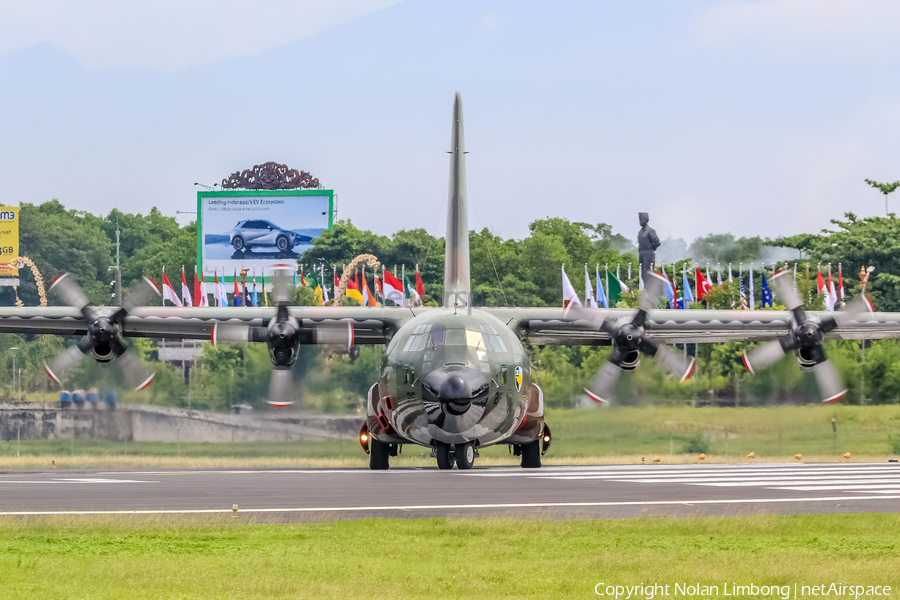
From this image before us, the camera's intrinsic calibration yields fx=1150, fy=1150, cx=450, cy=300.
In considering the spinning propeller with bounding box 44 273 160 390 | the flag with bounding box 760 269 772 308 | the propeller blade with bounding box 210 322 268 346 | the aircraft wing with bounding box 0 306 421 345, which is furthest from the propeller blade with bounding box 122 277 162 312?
the flag with bounding box 760 269 772 308

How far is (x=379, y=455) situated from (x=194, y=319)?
713 cm

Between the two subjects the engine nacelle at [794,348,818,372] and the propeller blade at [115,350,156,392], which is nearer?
the propeller blade at [115,350,156,392]

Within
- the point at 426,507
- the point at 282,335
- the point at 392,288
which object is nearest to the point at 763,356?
the point at 426,507

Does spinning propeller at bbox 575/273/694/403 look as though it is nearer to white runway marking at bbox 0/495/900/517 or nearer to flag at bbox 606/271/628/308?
white runway marking at bbox 0/495/900/517

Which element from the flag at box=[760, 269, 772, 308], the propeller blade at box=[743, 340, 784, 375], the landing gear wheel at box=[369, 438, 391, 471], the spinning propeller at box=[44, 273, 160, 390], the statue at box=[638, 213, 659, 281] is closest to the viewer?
the propeller blade at box=[743, 340, 784, 375]

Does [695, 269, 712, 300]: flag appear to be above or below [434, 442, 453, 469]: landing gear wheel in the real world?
above

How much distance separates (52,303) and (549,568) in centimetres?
10375

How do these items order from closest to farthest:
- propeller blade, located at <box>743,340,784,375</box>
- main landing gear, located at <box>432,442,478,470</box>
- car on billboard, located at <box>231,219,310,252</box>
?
main landing gear, located at <box>432,442,478,470</box>, propeller blade, located at <box>743,340,784,375</box>, car on billboard, located at <box>231,219,310,252</box>

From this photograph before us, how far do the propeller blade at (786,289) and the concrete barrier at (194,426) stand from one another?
60.2 ft

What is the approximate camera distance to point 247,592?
14.9 meters

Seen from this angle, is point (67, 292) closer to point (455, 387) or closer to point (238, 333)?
point (238, 333)

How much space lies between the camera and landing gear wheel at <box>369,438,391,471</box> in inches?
1398

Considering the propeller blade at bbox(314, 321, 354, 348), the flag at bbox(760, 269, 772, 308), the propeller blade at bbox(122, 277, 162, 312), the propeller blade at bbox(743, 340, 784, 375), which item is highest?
the flag at bbox(760, 269, 772, 308)

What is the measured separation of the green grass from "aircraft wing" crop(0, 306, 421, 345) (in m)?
12.6
